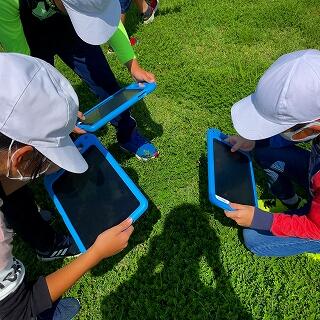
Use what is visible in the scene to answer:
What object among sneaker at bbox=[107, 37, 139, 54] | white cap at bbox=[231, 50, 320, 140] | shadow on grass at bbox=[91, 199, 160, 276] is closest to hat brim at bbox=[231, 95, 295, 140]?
white cap at bbox=[231, 50, 320, 140]

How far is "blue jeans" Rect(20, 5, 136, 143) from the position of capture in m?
2.27

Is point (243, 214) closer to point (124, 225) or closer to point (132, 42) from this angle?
point (124, 225)

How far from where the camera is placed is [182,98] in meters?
3.51

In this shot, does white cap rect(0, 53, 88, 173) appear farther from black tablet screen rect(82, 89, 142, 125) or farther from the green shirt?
black tablet screen rect(82, 89, 142, 125)

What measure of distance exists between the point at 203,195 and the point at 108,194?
2.86ft

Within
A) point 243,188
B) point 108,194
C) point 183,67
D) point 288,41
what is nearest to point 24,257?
point 108,194

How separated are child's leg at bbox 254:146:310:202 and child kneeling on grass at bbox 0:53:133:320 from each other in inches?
54.9

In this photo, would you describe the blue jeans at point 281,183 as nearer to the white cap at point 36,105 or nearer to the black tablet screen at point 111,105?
Answer: the black tablet screen at point 111,105

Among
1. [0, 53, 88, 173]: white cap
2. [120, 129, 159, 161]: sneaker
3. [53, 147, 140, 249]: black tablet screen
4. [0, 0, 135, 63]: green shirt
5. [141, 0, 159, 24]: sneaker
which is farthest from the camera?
[141, 0, 159, 24]: sneaker

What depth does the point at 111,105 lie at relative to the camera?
2477 millimetres

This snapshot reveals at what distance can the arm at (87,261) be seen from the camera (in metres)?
1.61

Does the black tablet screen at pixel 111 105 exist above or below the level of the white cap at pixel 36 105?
below

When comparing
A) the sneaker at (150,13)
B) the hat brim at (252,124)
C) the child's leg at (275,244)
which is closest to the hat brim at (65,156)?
the hat brim at (252,124)

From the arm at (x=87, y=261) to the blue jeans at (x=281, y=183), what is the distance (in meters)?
0.90
